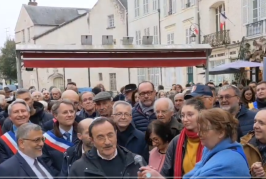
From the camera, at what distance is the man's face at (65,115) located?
4.32m

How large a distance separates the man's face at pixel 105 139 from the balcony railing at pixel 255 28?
A: 1444 centimetres

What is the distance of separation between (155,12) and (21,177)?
23036mm

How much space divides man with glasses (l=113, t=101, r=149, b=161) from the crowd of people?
0.04ft

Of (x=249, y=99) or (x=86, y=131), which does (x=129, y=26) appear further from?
(x=86, y=131)

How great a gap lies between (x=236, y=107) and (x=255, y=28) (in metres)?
13.1

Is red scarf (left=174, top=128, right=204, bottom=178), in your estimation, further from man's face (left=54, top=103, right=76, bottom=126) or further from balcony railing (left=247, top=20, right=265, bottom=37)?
balcony railing (left=247, top=20, right=265, bottom=37)

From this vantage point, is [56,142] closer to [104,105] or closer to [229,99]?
[104,105]

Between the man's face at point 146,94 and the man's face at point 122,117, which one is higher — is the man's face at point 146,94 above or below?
above

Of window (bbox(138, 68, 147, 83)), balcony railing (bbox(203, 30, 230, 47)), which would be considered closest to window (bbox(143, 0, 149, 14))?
window (bbox(138, 68, 147, 83))

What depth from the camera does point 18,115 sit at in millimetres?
4512

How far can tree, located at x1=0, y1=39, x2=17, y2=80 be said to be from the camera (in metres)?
37.0

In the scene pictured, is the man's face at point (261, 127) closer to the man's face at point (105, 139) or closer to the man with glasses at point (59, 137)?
the man's face at point (105, 139)

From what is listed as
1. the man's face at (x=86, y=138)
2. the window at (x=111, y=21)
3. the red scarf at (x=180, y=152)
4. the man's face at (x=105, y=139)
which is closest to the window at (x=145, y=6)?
the window at (x=111, y=21)

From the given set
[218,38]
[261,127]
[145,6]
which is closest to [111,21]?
[145,6]
